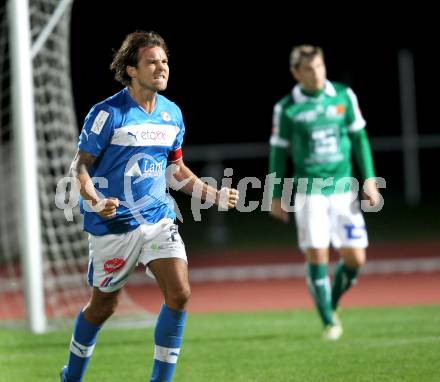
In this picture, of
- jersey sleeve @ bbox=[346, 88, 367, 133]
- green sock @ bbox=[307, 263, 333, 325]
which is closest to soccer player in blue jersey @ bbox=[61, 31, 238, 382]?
green sock @ bbox=[307, 263, 333, 325]

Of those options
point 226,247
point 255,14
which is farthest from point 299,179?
point 255,14

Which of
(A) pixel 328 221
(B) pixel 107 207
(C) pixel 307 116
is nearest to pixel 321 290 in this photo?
(A) pixel 328 221

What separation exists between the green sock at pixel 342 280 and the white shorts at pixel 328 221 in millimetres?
254

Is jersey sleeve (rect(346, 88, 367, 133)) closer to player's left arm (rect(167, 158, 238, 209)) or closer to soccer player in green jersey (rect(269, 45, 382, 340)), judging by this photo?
soccer player in green jersey (rect(269, 45, 382, 340))

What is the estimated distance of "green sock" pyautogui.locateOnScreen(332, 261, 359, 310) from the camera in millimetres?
8352

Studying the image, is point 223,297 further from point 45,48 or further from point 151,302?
point 45,48

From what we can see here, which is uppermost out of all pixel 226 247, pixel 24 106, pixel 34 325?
pixel 24 106

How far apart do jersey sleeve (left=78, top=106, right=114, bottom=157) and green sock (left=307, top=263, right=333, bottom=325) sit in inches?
129

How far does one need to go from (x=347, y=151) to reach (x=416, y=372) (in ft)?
8.29

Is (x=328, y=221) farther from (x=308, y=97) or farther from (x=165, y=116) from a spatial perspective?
(x=165, y=116)

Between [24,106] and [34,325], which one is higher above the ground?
[24,106]

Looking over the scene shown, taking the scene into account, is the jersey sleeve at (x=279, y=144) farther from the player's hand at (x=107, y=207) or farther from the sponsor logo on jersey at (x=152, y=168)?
the player's hand at (x=107, y=207)

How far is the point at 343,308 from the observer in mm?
10938

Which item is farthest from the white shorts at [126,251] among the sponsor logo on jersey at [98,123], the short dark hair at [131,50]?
the short dark hair at [131,50]
